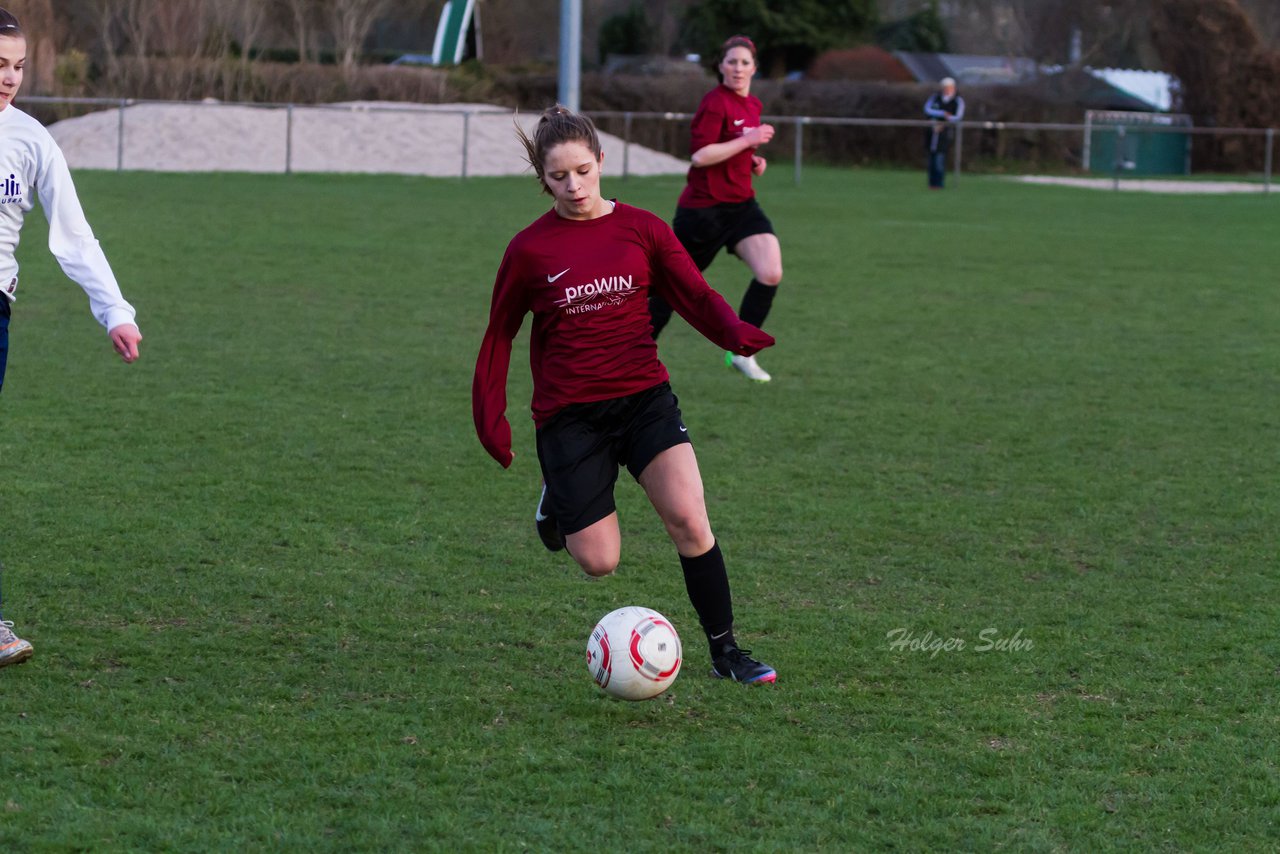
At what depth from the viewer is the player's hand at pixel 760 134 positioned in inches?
338

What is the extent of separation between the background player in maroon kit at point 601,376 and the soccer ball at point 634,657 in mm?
282

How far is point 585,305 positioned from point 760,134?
4.53 m

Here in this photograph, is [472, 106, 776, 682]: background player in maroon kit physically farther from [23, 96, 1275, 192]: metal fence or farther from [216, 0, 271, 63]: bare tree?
[216, 0, 271, 63]: bare tree

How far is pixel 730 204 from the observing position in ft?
30.2

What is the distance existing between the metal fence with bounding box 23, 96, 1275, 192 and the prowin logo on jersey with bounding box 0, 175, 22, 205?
68.1ft

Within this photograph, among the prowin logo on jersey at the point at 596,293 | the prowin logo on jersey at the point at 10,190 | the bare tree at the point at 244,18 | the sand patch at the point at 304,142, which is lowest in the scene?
the prowin logo on jersey at the point at 596,293

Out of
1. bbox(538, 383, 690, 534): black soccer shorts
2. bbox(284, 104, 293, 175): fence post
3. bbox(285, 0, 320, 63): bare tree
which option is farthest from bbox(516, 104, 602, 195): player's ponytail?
bbox(285, 0, 320, 63): bare tree

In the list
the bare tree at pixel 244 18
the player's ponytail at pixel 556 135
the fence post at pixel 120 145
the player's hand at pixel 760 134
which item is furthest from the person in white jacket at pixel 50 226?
the bare tree at pixel 244 18

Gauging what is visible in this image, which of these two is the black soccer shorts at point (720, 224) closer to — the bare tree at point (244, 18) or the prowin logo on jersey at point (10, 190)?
the prowin logo on jersey at point (10, 190)

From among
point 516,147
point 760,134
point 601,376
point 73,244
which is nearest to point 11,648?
point 73,244

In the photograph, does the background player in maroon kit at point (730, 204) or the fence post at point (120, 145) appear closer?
the background player in maroon kit at point (730, 204)

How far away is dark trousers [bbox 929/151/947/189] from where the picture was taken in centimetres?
2697

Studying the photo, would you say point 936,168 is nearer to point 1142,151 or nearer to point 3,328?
point 1142,151

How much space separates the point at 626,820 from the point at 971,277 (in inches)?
450
